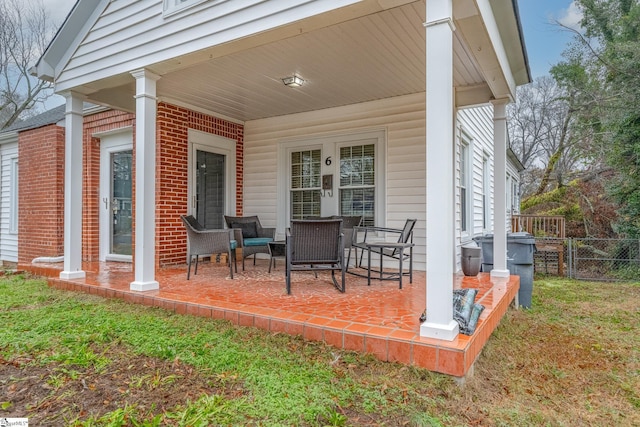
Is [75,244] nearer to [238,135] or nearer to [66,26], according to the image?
[66,26]

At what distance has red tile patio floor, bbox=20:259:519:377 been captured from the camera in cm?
238

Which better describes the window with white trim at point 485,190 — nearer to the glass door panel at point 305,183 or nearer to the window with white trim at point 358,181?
the window with white trim at point 358,181

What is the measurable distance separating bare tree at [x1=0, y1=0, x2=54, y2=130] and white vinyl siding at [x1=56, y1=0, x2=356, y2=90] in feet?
39.6

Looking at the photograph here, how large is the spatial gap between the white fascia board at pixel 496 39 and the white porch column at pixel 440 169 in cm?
59

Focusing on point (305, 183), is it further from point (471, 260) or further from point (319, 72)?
point (471, 260)

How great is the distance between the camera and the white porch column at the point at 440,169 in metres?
2.40

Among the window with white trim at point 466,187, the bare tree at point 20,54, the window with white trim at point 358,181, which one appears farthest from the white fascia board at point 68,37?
the bare tree at point 20,54

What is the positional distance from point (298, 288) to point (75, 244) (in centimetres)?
297

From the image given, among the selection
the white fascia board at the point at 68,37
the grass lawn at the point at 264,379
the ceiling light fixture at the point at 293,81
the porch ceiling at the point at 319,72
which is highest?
the white fascia board at the point at 68,37

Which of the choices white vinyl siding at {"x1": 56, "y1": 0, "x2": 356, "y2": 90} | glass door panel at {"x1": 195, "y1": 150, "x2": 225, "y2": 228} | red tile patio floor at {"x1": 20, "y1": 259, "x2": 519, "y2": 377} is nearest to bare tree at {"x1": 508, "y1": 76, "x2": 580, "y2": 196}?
glass door panel at {"x1": 195, "y1": 150, "x2": 225, "y2": 228}

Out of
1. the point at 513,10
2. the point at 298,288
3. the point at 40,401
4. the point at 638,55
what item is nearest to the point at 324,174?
the point at 298,288

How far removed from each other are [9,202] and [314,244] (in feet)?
26.6

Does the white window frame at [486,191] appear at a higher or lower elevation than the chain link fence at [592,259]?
higher

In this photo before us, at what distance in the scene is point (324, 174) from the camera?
636 cm
